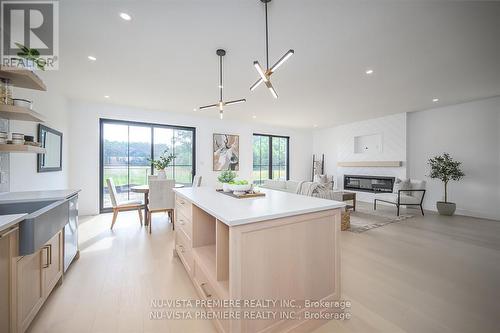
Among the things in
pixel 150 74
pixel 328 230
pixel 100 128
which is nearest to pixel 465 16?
pixel 328 230

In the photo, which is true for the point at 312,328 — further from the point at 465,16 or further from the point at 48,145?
the point at 48,145

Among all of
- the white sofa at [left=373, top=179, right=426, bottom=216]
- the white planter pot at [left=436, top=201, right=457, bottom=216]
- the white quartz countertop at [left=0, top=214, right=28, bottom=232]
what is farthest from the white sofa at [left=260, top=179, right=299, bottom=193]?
the white quartz countertop at [left=0, top=214, right=28, bottom=232]

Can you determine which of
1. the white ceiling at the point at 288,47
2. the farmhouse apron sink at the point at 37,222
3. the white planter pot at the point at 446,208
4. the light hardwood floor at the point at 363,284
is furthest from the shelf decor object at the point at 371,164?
the farmhouse apron sink at the point at 37,222

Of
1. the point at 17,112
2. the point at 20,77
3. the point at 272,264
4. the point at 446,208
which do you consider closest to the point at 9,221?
the point at 17,112

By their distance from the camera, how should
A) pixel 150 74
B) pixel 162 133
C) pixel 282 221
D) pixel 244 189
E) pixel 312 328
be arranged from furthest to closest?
1. pixel 162 133
2. pixel 150 74
3. pixel 244 189
4. pixel 312 328
5. pixel 282 221

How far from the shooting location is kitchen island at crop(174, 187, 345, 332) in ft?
3.92

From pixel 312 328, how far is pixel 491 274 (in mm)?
2308

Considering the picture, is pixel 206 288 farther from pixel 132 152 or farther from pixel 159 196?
pixel 132 152

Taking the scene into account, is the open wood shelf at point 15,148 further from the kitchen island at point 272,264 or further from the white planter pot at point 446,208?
the white planter pot at point 446,208

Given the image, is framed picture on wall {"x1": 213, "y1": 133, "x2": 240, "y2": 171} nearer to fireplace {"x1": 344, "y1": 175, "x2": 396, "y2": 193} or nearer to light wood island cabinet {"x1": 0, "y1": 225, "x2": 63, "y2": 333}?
fireplace {"x1": 344, "y1": 175, "x2": 396, "y2": 193}

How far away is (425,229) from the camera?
12.2 ft

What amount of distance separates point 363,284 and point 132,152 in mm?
5471

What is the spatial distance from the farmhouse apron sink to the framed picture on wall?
4.40 meters

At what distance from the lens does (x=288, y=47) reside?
95.8 inches
